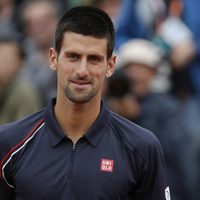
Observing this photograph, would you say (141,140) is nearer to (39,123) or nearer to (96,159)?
(96,159)

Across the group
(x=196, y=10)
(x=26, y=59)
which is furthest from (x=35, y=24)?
(x=196, y=10)

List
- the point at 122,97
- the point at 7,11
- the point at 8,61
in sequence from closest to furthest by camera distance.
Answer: the point at 122,97 → the point at 8,61 → the point at 7,11

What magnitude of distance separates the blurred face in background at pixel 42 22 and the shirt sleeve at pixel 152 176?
181 inches

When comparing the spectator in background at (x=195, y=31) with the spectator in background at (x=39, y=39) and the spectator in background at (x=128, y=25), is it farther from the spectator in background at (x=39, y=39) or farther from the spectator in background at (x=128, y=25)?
the spectator in background at (x=39, y=39)

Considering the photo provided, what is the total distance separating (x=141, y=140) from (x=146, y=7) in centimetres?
424

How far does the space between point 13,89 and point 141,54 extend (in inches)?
54.7

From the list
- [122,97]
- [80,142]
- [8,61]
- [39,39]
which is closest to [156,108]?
[122,97]

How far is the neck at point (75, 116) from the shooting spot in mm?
4867

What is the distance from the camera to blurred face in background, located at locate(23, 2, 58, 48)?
30.9 ft

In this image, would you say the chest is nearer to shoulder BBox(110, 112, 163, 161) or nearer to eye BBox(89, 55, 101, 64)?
shoulder BBox(110, 112, 163, 161)

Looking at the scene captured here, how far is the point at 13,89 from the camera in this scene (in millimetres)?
7832

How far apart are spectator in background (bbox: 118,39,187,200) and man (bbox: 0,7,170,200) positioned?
9.68ft

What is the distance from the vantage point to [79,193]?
469cm

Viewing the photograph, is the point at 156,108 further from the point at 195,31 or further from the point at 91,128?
the point at 91,128
